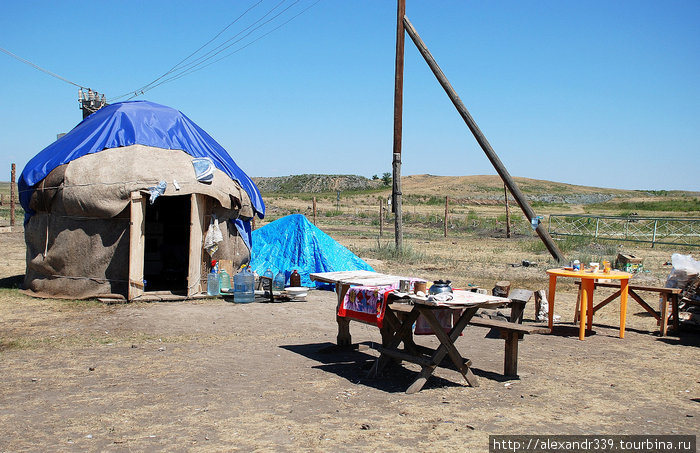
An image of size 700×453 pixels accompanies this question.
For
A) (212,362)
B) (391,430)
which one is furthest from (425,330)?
(212,362)

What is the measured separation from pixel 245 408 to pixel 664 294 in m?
6.60

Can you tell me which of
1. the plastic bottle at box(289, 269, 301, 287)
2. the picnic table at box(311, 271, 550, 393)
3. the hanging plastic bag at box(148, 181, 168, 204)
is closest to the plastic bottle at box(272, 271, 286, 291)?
the plastic bottle at box(289, 269, 301, 287)

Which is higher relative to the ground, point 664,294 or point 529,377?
point 664,294

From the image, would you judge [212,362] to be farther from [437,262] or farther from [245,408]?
[437,262]

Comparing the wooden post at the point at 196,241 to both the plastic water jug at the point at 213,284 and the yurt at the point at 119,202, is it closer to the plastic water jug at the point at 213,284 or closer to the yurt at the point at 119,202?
the yurt at the point at 119,202

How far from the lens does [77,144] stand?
12125 mm

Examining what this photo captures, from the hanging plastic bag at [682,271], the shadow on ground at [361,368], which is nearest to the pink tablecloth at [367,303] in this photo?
the shadow on ground at [361,368]

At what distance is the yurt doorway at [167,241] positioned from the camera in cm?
1362

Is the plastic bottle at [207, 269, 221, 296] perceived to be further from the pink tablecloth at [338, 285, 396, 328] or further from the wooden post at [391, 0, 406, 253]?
the wooden post at [391, 0, 406, 253]

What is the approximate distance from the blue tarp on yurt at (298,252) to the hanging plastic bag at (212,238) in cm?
160

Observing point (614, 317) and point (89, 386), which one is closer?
point (89, 386)

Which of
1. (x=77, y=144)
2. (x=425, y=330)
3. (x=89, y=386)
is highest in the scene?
(x=77, y=144)

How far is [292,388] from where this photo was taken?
6.32 m

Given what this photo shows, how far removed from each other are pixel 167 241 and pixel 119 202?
300 cm
